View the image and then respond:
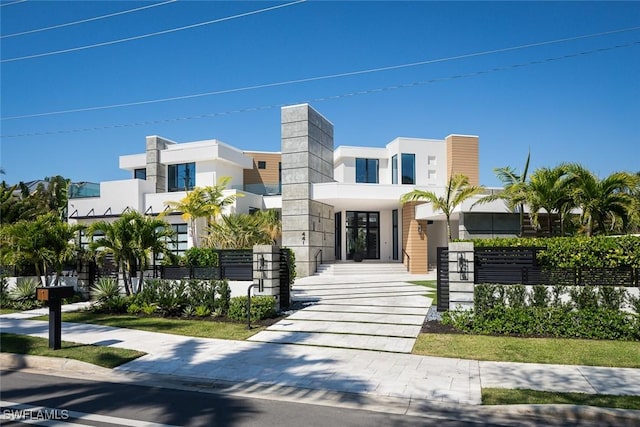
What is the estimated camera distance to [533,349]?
8.72 metres

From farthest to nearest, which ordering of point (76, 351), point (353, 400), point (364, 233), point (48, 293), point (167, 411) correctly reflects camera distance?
point (364, 233), point (48, 293), point (76, 351), point (353, 400), point (167, 411)

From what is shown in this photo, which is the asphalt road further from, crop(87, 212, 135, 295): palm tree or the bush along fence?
crop(87, 212, 135, 295): palm tree

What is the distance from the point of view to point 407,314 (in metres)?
12.7

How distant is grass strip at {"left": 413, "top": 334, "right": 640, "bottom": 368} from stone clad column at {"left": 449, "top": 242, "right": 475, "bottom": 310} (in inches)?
40.0

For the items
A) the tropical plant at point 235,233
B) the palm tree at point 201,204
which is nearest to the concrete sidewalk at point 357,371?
the tropical plant at point 235,233

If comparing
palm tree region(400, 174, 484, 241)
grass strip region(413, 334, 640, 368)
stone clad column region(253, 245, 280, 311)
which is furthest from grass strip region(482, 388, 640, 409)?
palm tree region(400, 174, 484, 241)

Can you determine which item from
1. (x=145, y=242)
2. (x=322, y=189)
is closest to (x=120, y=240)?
(x=145, y=242)

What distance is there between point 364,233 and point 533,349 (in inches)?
828

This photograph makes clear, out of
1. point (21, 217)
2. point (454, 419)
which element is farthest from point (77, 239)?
point (454, 419)

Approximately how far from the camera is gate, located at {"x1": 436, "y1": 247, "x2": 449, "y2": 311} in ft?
39.6

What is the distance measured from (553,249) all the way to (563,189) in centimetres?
547

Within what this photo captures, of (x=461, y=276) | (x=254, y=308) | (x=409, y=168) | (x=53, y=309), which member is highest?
(x=409, y=168)

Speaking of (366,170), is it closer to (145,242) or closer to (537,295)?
(145,242)

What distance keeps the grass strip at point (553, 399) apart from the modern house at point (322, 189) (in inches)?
558
